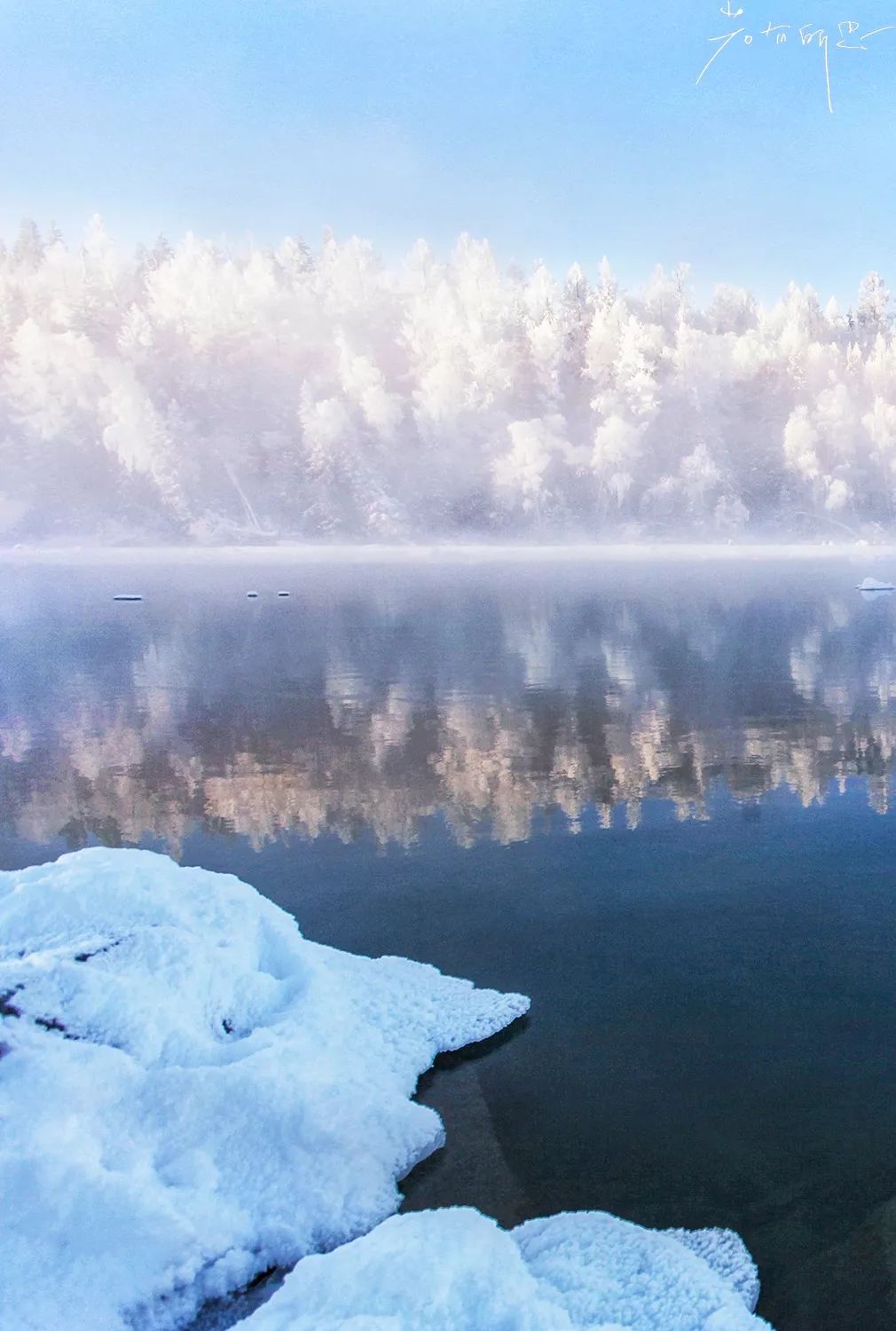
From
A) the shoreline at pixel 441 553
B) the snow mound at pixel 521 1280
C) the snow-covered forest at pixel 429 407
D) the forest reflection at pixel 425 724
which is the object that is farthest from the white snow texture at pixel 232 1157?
the snow-covered forest at pixel 429 407

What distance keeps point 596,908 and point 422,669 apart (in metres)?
22.6

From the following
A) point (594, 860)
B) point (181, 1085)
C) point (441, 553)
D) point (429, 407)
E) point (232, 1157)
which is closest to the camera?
point (232, 1157)

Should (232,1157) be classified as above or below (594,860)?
above

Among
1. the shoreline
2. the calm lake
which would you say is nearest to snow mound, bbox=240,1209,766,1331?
the calm lake

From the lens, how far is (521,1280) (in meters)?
6.09

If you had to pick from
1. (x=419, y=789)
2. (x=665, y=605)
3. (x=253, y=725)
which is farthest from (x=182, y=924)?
(x=665, y=605)

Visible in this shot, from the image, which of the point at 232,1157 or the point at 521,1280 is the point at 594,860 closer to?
the point at 232,1157

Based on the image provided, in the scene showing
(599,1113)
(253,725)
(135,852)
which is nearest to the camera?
(599,1113)

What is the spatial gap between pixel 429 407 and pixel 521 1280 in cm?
15975

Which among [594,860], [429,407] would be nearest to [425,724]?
[594,860]

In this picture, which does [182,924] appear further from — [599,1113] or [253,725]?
[253,725]

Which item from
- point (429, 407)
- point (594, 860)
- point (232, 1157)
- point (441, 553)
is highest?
point (429, 407)

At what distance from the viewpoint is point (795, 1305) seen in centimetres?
664

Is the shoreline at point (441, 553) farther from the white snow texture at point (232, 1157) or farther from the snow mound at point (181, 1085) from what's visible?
the white snow texture at point (232, 1157)
